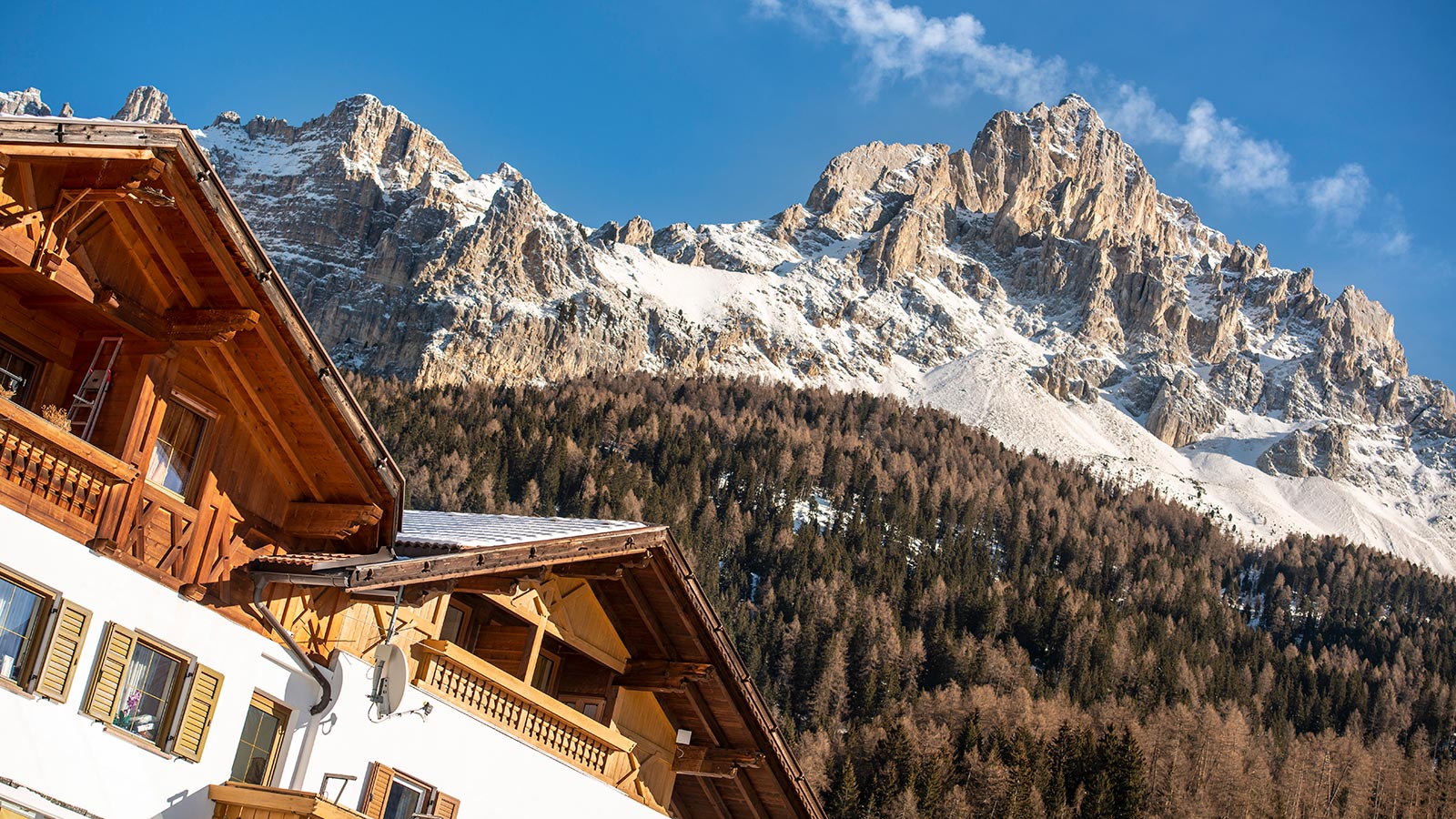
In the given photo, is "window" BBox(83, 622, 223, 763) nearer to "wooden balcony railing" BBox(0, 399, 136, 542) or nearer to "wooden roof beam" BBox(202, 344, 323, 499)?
"wooden balcony railing" BBox(0, 399, 136, 542)

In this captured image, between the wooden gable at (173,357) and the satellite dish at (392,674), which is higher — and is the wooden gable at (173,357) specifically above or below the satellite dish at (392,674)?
above

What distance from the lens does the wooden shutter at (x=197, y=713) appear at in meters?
12.4

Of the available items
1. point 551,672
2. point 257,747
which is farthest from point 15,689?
point 551,672

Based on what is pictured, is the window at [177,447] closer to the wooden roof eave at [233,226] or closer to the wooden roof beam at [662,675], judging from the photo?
the wooden roof eave at [233,226]

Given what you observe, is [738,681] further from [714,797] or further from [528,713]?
[528,713]

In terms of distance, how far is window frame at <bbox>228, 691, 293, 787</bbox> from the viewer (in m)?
13.2

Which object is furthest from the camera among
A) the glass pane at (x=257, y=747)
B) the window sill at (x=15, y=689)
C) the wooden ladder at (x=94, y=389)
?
the glass pane at (x=257, y=747)

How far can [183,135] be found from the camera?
464 inches

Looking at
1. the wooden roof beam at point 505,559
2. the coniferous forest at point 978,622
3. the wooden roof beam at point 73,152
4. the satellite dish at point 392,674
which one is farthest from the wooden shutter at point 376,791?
the coniferous forest at point 978,622

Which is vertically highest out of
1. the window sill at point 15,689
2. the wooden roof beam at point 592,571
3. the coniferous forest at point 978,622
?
the coniferous forest at point 978,622

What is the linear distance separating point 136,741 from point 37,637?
1357 millimetres

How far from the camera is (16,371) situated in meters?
12.1

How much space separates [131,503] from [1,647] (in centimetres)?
161

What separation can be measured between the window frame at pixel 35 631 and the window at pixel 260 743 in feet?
7.52
